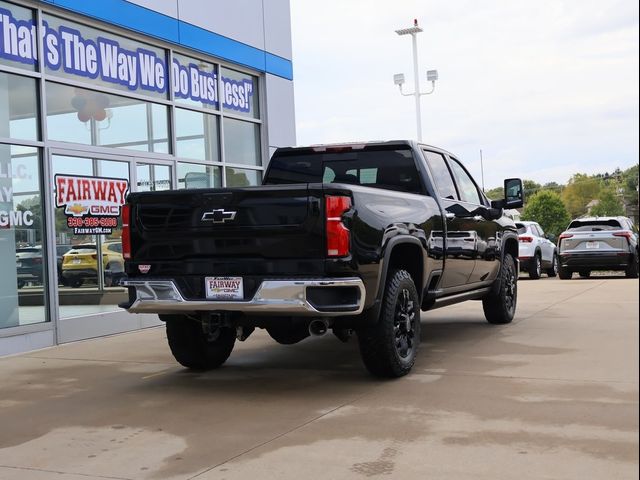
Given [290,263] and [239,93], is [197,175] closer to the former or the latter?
[239,93]

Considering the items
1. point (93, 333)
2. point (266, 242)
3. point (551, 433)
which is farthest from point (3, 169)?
point (551, 433)

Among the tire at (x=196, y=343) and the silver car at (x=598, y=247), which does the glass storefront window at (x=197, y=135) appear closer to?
the tire at (x=196, y=343)

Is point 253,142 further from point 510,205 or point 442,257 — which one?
point 442,257

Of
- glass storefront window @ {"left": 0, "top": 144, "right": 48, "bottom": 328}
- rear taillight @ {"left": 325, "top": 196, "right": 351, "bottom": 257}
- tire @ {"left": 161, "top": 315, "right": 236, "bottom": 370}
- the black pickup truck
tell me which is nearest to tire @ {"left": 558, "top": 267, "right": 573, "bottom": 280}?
the black pickup truck

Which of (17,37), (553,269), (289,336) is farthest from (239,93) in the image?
(553,269)

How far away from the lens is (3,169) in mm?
8031

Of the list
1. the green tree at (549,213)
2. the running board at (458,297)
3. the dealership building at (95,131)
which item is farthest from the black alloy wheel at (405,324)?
the green tree at (549,213)

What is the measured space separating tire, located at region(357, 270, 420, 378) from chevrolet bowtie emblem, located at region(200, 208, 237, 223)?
1298 mm

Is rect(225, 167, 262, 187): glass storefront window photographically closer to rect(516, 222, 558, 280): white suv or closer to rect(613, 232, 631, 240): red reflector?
rect(516, 222, 558, 280): white suv

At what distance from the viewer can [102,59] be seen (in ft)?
31.1

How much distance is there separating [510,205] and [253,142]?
554 cm

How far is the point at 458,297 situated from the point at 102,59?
5.59m

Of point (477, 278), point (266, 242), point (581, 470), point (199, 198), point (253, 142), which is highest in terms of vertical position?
point (253, 142)

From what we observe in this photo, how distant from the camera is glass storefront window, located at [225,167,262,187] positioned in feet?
39.0
